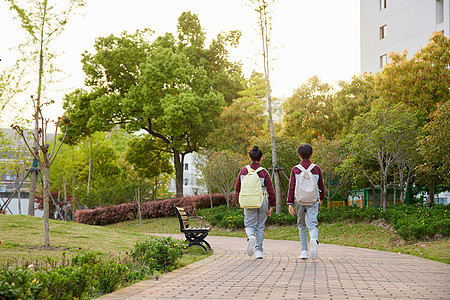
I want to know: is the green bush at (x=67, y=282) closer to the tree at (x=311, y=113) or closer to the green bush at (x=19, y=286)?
the green bush at (x=19, y=286)

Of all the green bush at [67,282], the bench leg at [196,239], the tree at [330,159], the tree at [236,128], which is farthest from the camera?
the tree at [236,128]

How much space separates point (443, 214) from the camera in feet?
50.0

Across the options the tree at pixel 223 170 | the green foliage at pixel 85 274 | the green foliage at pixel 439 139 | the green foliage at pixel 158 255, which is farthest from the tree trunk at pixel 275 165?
the green foliage at pixel 158 255

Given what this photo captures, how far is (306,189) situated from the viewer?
8.62 m

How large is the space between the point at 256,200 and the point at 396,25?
3506cm

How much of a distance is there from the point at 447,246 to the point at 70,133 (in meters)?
24.3

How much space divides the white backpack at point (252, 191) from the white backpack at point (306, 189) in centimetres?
69

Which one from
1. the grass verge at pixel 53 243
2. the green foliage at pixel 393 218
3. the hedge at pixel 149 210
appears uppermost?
the grass verge at pixel 53 243

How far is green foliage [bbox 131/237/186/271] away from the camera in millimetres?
7305

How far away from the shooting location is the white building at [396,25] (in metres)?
35.5

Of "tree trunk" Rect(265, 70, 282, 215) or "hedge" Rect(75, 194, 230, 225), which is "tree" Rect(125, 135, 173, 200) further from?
"tree trunk" Rect(265, 70, 282, 215)

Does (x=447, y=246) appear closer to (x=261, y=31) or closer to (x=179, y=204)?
(x=261, y=31)

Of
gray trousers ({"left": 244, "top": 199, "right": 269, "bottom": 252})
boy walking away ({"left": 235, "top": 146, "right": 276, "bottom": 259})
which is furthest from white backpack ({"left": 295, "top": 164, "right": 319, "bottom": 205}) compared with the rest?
gray trousers ({"left": 244, "top": 199, "right": 269, "bottom": 252})

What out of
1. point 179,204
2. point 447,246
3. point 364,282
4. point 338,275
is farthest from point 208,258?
point 179,204
